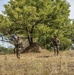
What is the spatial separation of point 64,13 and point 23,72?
3552 centimetres

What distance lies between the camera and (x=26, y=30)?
3738cm

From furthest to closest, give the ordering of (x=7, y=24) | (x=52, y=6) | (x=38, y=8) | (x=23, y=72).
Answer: (x=52, y=6) < (x=38, y=8) < (x=7, y=24) < (x=23, y=72)

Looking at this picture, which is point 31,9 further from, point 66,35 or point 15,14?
point 66,35

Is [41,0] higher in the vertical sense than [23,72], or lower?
higher

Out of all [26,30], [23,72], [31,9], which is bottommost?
[23,72]

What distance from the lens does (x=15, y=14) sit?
3684cm

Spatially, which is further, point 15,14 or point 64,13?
point 64,13

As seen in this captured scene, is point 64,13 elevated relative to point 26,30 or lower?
elevated

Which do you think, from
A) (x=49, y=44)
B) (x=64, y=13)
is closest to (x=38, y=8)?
(x=64, y=13)

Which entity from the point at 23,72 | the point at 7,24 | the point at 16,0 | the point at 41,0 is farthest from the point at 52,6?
the point at 23,72

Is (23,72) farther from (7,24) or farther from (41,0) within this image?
(41,0)

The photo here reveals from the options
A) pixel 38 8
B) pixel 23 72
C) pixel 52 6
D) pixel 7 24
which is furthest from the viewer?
pixel 52 6

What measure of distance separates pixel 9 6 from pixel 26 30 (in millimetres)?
3446

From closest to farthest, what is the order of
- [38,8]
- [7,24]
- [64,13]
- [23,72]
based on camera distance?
[23,72], [7,24], [38,8], [64,13]
